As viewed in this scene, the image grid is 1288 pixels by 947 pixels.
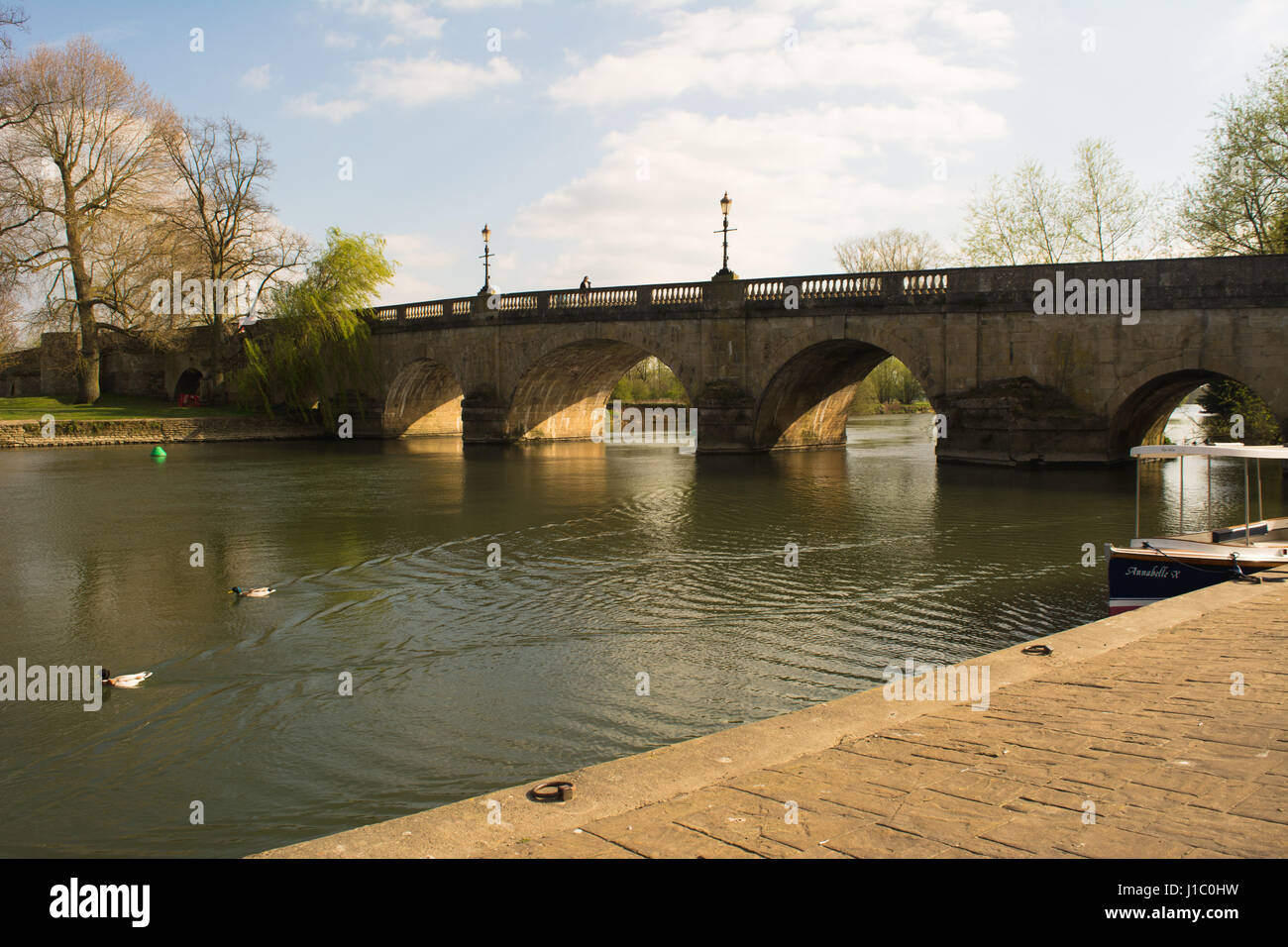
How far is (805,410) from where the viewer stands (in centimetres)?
3591

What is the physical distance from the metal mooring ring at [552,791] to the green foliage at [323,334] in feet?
140

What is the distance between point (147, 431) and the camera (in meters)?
42.4

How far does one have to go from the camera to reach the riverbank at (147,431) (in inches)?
1565

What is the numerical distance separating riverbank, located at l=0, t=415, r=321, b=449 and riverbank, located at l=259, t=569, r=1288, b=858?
4229cm

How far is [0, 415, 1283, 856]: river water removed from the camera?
644 centimetres

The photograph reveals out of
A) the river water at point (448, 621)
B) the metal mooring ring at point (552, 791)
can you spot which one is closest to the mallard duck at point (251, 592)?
the river water at point (448, 621)

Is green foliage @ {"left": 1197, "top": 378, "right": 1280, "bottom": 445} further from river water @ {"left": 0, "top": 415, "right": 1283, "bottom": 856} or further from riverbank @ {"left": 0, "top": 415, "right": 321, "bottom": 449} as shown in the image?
riverbank @ {"left": 0, "top": 415, "right": 321, "bottom": 449}

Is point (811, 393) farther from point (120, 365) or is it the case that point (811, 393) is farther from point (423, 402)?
point (120, 365)

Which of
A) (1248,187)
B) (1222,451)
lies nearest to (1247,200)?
(1248,187)

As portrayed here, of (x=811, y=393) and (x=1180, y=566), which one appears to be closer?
(x=1180, y=566)

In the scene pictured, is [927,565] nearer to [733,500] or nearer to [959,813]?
[733,500]

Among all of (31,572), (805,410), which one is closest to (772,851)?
(31,572)

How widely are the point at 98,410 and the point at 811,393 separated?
32.6 meters
